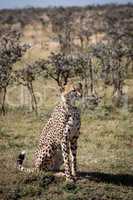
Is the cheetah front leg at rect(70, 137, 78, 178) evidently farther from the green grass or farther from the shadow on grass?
the shadow on grass

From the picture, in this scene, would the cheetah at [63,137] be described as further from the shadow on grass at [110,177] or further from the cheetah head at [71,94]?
the shadow on grass at [110,177]

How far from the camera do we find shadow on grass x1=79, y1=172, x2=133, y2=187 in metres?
11.8

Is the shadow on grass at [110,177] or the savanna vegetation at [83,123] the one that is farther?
the shadow on grass at [110,177]

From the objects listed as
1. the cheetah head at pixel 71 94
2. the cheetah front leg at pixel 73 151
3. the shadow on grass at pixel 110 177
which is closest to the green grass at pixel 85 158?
the shadow on grass at pixel 110 177

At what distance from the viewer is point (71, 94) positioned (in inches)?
437

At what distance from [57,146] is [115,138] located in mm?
6989

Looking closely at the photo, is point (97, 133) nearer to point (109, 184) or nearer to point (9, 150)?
point (9, 150)

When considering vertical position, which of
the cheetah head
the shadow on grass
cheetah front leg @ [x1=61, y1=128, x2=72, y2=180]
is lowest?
the shadow on grass

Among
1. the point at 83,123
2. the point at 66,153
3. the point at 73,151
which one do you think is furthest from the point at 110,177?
the point at 83,123

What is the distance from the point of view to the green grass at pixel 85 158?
35.1 ft

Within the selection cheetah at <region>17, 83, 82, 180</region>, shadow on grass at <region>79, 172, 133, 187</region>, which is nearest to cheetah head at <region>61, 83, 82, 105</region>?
cheetah at <region>17, 83, 82, 180</region>

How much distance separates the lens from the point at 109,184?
11414 mm

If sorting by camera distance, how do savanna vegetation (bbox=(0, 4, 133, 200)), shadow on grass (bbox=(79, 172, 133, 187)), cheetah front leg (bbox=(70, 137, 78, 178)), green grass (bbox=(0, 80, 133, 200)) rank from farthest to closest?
1. shadow on grass (bbox=(79, 172, 133, 187))
2. cheetah front leg (bbox=(70, 137, 78, 178))
3. savanna vegetation (bbox=(0, 4, 133, 200))
4. green grass (bbox=(0, 80, 133, 200))

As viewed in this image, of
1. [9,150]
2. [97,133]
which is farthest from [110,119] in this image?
[9,150]
